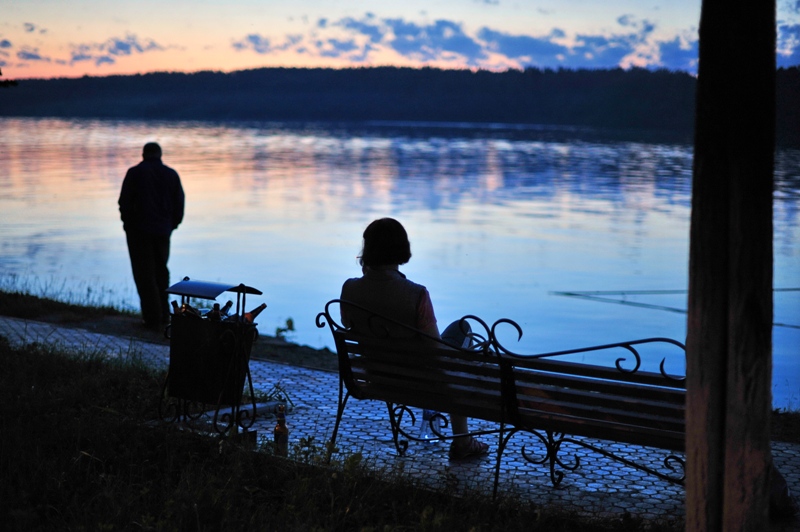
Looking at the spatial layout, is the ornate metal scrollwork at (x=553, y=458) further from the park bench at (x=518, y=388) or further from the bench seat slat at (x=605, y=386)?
the bench seat slat at (x=605, y=386)

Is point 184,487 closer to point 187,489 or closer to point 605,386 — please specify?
point 187,489

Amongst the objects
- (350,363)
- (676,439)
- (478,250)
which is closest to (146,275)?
(350,363)

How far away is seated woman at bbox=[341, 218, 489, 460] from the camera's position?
5605 mm

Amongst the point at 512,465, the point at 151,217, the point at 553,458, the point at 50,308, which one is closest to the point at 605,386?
the point at 553,458

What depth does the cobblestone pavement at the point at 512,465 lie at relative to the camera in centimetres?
523

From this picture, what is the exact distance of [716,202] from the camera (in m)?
3.64

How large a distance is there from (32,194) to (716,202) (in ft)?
126

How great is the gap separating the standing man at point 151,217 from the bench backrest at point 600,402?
260 inches

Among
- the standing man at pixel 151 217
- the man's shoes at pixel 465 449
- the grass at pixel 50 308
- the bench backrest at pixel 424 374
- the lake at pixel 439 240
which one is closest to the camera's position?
the bench backrest at pixel 424 374

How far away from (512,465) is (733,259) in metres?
2.57

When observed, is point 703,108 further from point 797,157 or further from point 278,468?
point 797,157

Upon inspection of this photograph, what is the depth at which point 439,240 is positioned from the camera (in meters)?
25.8

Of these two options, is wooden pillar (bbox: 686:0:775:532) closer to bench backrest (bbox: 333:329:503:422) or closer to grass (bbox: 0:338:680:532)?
grass (bbox: 0:338:680:532)

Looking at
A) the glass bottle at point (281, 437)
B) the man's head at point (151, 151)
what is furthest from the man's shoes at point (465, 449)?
the man's head at point (151, 151)
